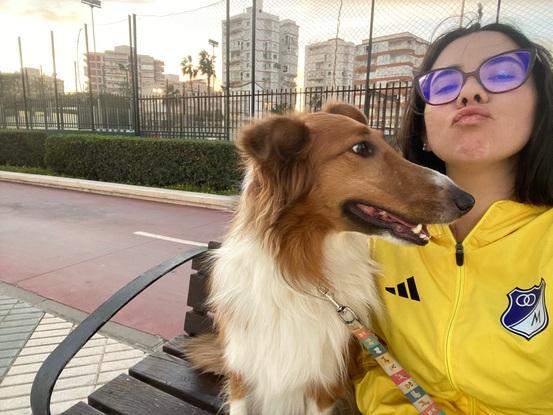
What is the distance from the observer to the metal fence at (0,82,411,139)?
9031mm

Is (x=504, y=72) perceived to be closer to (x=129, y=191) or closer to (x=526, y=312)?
(x=526, y=312)

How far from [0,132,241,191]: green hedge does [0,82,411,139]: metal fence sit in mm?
921

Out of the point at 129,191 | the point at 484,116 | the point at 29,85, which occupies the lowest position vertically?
the point at 129,191

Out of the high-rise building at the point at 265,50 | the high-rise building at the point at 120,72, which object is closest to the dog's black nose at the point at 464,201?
the high-rise building at the point at 265,50

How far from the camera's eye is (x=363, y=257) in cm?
206

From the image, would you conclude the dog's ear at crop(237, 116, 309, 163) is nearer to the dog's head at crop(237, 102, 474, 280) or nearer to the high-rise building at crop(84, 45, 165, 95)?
the dog's head at crop(237, 102, 474, 280)

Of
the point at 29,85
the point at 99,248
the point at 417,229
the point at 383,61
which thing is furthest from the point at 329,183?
the point at 29,85

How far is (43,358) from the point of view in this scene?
3572 millimetres

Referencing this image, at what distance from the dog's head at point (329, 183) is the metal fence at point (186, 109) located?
3.94m

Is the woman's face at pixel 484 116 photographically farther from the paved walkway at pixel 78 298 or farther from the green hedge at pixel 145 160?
the green hedge at pixel 145 160

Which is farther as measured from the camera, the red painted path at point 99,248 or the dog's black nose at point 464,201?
the red painted path at point 99,248

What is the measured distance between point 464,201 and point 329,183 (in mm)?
570

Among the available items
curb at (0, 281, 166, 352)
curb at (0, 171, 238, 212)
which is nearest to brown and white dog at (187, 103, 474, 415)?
curb at (0, 281, 166, 352)

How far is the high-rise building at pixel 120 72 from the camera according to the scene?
13.1 meters
